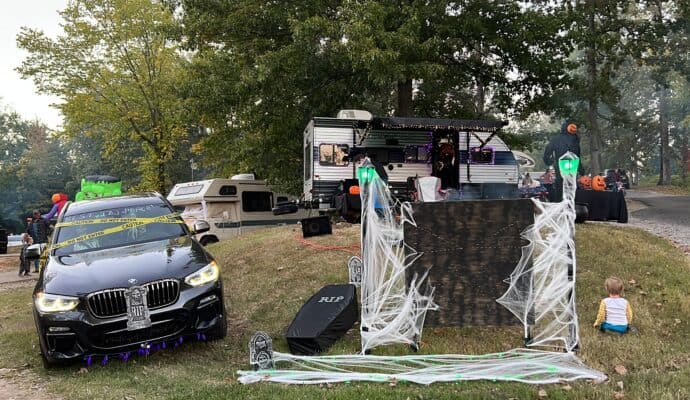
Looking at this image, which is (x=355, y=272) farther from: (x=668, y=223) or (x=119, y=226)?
(x=668, y=223)

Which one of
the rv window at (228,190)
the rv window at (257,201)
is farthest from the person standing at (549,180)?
the rv window at (228,190)

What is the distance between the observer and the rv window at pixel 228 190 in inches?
657

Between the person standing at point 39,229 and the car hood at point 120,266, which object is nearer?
the car hood at point 120,266

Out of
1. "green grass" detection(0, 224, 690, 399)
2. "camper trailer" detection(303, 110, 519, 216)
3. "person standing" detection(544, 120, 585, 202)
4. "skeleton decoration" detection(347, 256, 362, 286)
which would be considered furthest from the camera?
"camper trailer" detection(303, 110, 519, 216)

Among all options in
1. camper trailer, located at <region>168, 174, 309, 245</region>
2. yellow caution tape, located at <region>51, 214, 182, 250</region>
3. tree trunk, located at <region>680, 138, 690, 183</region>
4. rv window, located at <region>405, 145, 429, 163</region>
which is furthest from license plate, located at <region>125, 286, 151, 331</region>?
tree trunk, located at <region>680, 138, 690, 183</region>

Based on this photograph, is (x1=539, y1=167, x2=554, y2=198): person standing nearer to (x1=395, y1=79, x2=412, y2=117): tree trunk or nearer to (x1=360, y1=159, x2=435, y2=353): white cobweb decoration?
(x1=395, y1=79, x2=412, y2=117): tree trunk

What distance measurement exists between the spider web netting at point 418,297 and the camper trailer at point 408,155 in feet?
24.8

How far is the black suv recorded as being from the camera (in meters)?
4.90

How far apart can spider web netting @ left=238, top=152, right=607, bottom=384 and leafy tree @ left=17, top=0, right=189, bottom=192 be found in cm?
1768

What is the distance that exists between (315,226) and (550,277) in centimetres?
650

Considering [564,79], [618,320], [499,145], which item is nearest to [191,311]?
[618,320]

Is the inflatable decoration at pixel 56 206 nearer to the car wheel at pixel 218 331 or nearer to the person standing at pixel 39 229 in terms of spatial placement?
the person standing at pixel 39 229

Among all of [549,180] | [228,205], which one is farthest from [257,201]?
[549,180]

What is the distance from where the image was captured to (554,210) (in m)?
5.12
